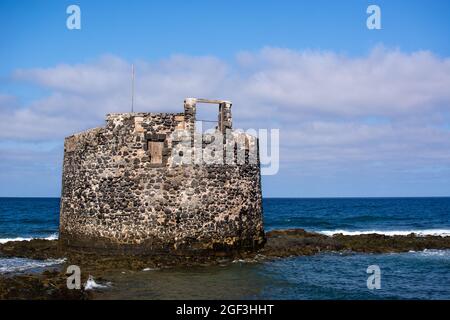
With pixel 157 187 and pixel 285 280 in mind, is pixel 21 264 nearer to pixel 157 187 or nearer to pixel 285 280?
pixel 157 187

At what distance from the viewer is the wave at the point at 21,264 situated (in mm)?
17547

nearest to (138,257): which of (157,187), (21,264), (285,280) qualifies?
(157,187)

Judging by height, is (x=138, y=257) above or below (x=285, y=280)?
above

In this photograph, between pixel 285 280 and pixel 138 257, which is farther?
pixel 138 257

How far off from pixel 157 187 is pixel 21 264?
569 cm

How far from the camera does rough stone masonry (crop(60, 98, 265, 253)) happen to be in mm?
18641

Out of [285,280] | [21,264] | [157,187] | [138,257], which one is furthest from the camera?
[21,264]

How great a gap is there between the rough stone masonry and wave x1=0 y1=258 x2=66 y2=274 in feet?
4.29

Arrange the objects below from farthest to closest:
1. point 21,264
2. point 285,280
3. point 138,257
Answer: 1. point 21,264
2. point 138,257
3. point 285,280

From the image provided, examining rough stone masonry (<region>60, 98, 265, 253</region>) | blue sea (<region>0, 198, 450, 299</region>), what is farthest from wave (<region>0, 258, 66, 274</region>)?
rough stone masonry (<region>60, 98, 265, 253</region>)

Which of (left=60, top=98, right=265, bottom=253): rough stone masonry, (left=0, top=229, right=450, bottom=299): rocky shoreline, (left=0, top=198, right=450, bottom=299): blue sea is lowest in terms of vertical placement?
(left=0, top=198, right=450, bottom=299): blue sea

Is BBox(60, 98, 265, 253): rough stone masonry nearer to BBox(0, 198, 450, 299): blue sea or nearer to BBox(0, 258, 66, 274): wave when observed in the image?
BBox(0, 258, 66, 274): wave

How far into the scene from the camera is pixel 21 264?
1880 centimetres

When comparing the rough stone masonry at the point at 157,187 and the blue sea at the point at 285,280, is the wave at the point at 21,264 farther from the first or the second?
the rough stone masonry at the point at 157,187
